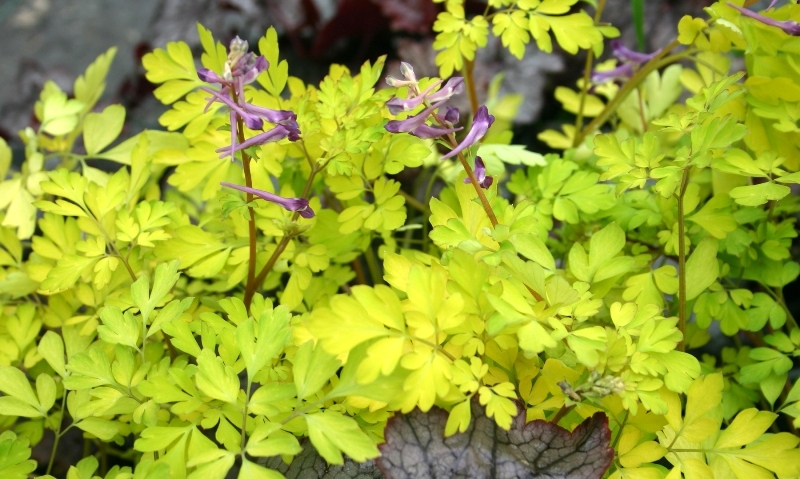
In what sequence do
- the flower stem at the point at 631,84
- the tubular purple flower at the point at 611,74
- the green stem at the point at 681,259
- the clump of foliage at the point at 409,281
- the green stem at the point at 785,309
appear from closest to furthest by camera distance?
1. the clump of foliage at the point at 409,281
2. the green stem at the point at 681,259
3. the green stem at the point at 785,309
4. the flower stem at the point at 631,84
5. the tubular purple flower at the point at 611,74

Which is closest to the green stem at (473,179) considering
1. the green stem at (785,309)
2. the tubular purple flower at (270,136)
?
the tubular purple flower at (270,136)

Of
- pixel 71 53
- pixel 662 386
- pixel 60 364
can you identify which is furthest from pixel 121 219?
pixel 71 53

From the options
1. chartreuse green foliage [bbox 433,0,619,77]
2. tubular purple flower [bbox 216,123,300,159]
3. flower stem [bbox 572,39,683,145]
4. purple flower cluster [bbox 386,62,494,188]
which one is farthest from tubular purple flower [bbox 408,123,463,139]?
flower stem [bbox 572,39,683,145]

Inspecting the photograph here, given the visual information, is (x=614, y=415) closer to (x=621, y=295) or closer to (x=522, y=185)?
(x=621, y=295)

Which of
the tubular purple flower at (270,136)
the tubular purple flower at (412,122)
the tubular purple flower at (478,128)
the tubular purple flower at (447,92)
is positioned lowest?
the tubular purple flower at (478,128)

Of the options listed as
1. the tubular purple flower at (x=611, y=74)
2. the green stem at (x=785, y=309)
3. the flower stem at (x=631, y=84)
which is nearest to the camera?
the green stem at (x=785, y=309)

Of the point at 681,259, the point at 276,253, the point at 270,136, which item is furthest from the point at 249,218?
the point at 681,259

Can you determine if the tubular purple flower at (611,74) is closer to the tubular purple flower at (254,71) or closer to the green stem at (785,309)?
the green stem at (785,309)

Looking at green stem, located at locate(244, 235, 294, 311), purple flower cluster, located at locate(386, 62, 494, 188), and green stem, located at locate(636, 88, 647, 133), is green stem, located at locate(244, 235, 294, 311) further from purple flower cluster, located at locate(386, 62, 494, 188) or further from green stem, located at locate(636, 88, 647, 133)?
green stem, located at locate(636, 88, 647, 133)

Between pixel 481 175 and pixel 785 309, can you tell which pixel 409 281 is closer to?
pixel 481 175

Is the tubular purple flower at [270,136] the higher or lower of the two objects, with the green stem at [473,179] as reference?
higher
